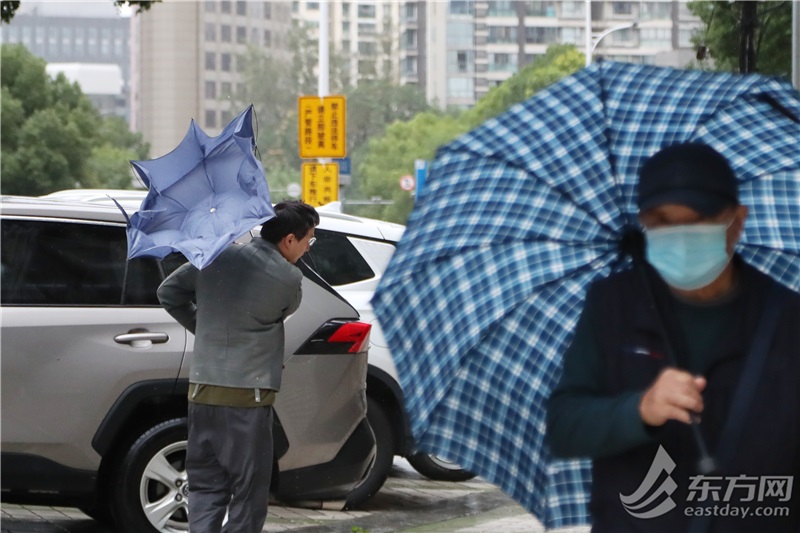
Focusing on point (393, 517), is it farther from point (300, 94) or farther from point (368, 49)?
point (368, 49)

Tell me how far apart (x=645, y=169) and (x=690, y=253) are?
23 centimetres

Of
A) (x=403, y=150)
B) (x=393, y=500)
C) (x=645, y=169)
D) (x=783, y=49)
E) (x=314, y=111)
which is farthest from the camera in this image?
(x=403, y=150)

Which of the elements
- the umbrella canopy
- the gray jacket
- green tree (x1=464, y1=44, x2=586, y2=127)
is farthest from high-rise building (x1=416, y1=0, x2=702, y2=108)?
the gray jacket

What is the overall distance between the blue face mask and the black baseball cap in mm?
49

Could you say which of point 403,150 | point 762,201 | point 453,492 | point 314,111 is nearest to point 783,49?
point 314,111

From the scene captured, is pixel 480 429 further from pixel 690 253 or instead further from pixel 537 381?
pixel 690 253

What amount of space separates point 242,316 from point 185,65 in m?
149

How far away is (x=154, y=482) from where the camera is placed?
21.9 feet

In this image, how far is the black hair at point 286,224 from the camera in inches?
220

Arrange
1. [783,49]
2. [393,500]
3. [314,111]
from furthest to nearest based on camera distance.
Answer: [314,111] → [783,49] → [393,500]

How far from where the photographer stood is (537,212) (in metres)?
2.98

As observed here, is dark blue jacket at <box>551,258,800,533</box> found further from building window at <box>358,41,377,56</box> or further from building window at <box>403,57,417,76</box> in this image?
building window at <box>403,57,417,76</box>

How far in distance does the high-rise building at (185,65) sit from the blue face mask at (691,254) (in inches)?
5716

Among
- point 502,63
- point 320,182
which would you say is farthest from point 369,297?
point 502,63
